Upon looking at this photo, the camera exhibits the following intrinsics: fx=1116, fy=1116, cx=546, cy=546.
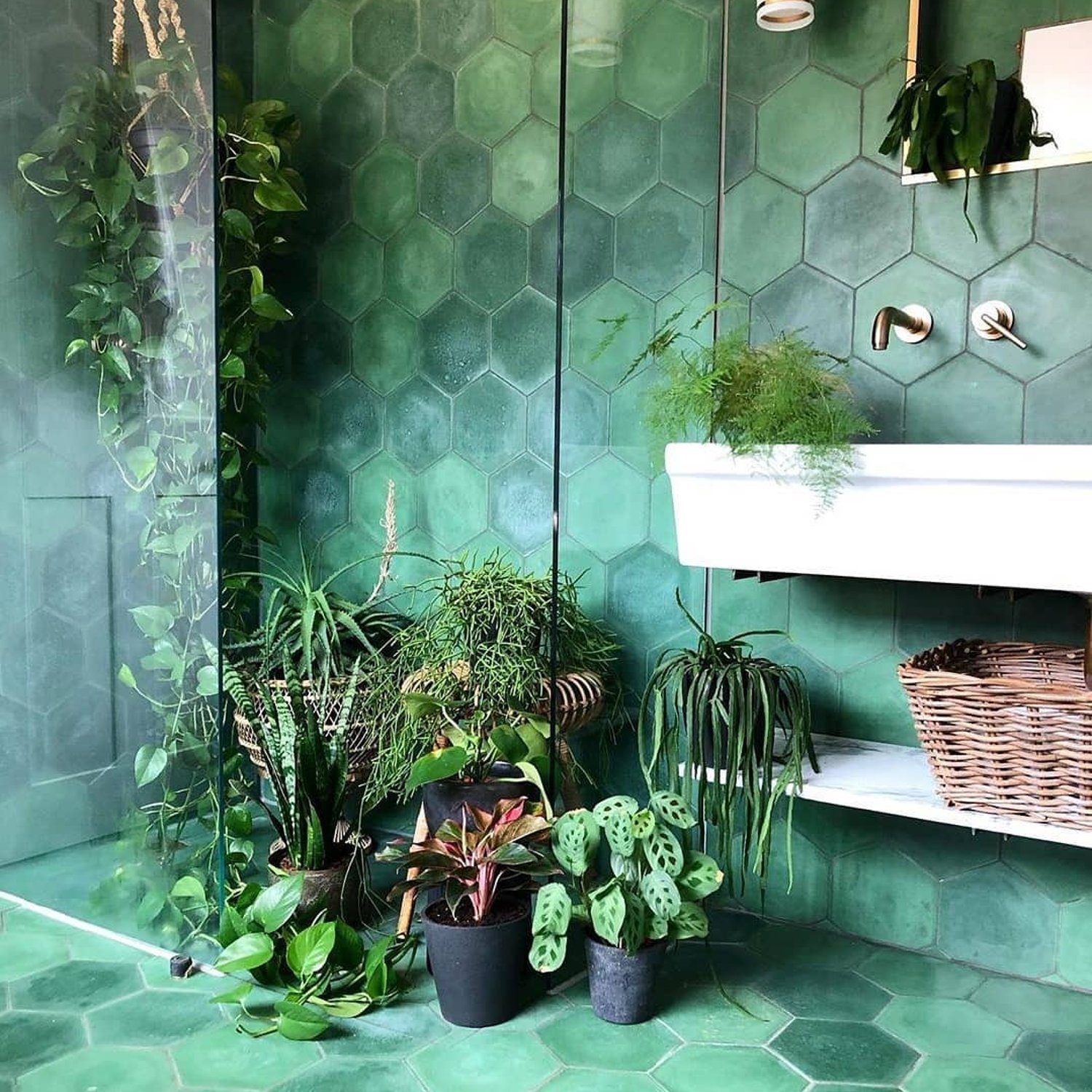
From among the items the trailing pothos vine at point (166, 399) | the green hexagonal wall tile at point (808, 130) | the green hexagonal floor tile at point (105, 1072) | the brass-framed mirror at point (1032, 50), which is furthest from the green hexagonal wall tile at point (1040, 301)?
the green hexagonal floor tile at point (105, 1072)

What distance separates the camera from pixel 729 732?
1.93 meters

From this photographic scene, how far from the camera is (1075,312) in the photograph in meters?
1.97

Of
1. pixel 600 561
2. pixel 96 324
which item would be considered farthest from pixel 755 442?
pixel 96 324

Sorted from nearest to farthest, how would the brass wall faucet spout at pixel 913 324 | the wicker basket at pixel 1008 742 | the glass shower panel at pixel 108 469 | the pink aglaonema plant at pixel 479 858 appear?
the wicker basket at pixel 1008 742 < the pink aglaonema plant at pixel 479 858 < the glass shower panel at pixel 108 469 < the brass wall faucet spout at pixel 913 324

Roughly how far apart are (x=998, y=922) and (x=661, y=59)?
69.1 inches

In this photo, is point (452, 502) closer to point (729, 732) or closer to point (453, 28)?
point (729, 732)

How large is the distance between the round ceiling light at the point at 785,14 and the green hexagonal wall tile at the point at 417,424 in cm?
94

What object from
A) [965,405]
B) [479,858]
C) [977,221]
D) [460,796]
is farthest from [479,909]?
[977,221]

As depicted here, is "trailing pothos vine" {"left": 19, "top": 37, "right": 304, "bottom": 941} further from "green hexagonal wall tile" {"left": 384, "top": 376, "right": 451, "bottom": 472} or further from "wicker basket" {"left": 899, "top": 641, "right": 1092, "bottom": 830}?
"wicker basket" {"left": 899, "top": 641, "right": 1092, "bottom": 830}

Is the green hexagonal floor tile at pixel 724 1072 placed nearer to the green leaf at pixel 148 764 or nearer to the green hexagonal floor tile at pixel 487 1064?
the green hexagonal floor tile at pixel 487 1064

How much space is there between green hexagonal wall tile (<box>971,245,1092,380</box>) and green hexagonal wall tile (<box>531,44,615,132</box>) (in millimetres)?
778

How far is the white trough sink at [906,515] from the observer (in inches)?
61.4

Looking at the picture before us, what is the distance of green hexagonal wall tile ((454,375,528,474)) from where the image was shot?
6.57ft

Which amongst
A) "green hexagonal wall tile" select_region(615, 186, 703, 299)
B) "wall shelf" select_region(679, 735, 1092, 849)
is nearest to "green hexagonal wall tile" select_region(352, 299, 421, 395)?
"green hexagonal wall tile" select_region(615, 186, 703, 299)
